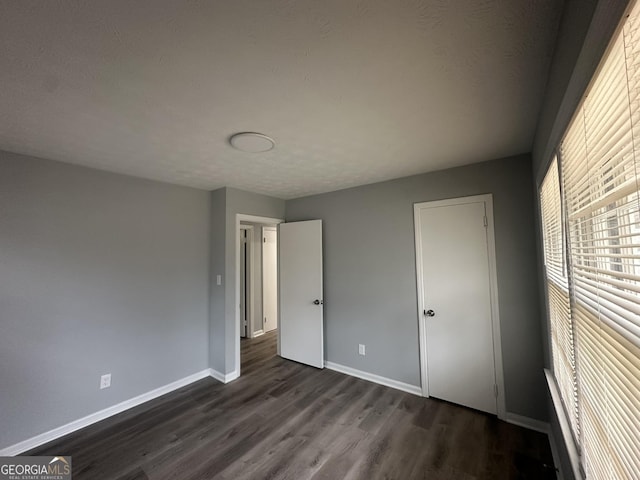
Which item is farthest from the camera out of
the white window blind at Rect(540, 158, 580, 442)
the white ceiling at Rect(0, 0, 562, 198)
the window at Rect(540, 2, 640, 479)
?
the white window blind at Rect(540, 158, 580, 442)

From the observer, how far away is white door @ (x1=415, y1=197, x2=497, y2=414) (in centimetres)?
246

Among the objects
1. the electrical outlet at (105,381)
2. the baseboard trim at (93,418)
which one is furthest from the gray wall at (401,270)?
the electrical outlet at (105,381)

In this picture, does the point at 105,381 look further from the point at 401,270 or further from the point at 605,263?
the point at 605,263

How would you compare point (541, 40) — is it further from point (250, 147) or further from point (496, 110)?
point (250, 147)

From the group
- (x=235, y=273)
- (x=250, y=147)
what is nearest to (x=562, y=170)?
(x=250, y=147)

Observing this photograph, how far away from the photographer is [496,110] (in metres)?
1.62

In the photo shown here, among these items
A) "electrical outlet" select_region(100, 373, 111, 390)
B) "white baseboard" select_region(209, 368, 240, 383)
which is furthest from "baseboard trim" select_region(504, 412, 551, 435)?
"electrical outlet" select_region(100, 373, 111, 390)

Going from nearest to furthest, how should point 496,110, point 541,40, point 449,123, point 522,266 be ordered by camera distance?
point 541,40
point 496,110
point 449,123
point 522,266

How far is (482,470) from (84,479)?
272 centimetres

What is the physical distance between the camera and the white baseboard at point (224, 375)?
314 centimetres

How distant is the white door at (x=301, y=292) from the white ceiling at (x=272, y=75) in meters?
1.62

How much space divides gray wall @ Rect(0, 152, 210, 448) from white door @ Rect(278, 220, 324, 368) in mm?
1150

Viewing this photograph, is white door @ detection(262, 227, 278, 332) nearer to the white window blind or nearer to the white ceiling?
the white ceiling

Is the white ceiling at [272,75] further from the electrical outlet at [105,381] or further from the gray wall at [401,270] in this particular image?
the electrical outlet at [105,381]
